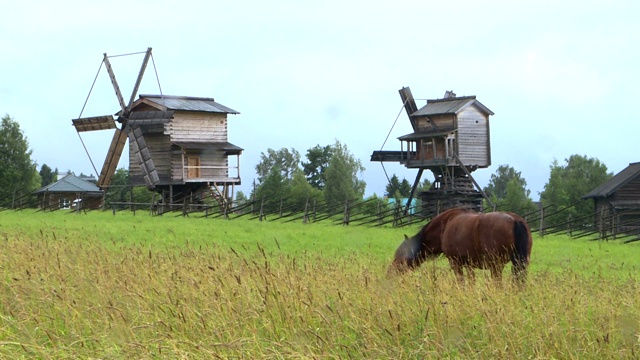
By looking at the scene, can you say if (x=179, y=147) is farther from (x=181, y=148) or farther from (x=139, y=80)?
(x=139, y=80)

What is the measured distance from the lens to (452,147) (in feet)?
117

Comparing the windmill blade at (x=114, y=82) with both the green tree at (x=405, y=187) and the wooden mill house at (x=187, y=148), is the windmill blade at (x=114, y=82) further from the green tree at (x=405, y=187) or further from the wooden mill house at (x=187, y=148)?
the green tree at (x=405, y=187)

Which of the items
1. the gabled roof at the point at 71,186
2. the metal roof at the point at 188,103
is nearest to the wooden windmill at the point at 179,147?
the metal roof at the point at 188,103

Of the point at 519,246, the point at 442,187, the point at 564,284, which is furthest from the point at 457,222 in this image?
the point at 442,187

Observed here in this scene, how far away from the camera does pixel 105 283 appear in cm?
718

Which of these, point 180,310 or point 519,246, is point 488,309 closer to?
point 180,310

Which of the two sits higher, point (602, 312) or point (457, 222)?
point (457, 222)

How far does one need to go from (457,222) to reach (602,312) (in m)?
3.63

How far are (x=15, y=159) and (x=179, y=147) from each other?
76.8ft

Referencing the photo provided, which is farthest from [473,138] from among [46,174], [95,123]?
[46,174]

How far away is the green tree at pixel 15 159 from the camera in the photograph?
178 ft

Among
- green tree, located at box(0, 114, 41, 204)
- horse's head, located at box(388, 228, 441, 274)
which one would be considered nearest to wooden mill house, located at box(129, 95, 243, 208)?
green tree, located at box(0, 114, 41, 204)

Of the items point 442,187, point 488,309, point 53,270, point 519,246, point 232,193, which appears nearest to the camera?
point 488,309

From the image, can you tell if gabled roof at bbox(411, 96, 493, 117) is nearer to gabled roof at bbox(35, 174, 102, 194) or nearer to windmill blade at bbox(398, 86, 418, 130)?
windmill blade at bbox(398, 86, 418, 130)
